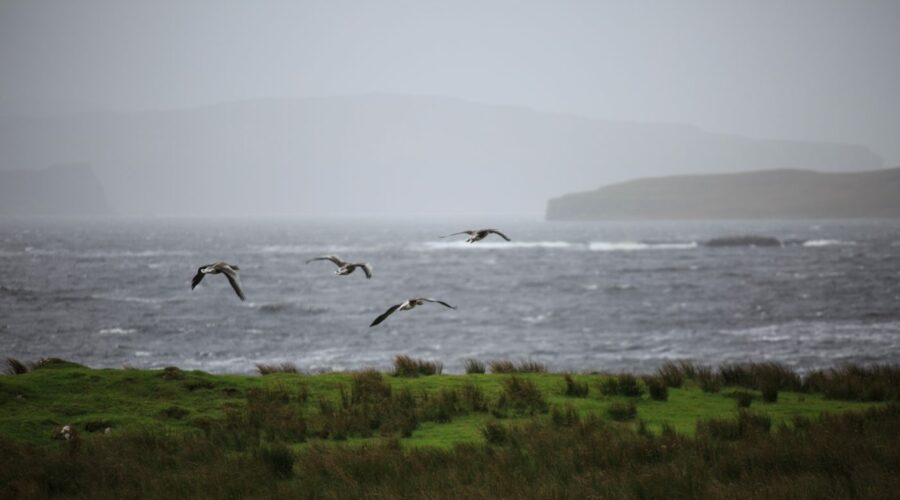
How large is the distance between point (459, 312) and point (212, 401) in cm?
5215

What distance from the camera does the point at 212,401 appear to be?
17.7 meters

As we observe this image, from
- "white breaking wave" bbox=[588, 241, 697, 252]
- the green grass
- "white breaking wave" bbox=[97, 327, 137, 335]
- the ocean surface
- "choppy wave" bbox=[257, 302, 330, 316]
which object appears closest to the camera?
the green grass

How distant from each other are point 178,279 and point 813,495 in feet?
279

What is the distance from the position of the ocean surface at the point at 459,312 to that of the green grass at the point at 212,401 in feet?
69.0

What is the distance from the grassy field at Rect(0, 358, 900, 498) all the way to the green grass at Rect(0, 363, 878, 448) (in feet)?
0.16

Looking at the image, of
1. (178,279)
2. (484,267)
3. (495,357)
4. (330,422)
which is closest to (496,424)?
(330,422)

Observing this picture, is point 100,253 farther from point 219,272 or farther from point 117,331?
point 219,272

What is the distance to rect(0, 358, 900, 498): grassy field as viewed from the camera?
11.9 metres

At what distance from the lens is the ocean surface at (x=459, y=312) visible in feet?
147

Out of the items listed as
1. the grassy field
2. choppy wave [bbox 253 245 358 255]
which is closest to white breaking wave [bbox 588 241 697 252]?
choppy wave [bbox 253 245 358 255]

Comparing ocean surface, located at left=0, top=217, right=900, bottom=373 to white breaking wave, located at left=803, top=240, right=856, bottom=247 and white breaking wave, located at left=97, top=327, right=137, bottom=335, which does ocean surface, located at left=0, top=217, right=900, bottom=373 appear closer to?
white breaking wave, located at left=97, top=327, right=137, bottom=335

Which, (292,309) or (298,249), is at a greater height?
(298,249)

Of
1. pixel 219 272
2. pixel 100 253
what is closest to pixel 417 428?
pixel 219 272

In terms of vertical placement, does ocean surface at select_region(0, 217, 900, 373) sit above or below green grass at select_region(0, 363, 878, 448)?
below
